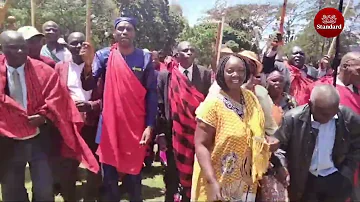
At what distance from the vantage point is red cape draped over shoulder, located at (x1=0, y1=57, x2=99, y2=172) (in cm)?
365

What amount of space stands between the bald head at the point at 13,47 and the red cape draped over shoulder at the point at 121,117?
32.6 inches

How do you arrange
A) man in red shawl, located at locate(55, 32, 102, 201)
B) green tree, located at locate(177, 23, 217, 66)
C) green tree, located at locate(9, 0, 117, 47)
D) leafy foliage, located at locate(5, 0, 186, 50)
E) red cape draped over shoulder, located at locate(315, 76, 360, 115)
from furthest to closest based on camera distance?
green tree, located at locate(177, 23, 217, 66) → leafy foliage, located at locate(5, 0, 186, 50) → green tree, located at locate(9, 0, 117, 47) → man in red shawl, located at locate(55, 32, 102, 201) → red cape draped over shoulder, located at locate(315, 76, 360, 115)

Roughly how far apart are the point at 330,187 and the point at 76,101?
7.81ft

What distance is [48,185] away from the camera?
3844 mm

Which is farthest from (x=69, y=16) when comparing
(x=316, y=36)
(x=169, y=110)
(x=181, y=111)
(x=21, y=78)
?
(x=21, y=78)

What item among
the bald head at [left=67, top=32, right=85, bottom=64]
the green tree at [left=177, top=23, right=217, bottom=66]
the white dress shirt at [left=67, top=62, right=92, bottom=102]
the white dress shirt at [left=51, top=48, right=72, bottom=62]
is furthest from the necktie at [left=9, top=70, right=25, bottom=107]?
the green tree at [left=177, top=23, right=217, bottom=66]

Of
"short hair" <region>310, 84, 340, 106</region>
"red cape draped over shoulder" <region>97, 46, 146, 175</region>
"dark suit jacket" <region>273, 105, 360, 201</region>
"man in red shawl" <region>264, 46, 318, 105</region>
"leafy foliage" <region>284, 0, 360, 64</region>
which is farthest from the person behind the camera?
"leafy foliage" <region>284, 0, 360, 64</region>

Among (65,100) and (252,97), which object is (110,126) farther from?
(252,97)

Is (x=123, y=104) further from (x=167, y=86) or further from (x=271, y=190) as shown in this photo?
(x=271, y=190)

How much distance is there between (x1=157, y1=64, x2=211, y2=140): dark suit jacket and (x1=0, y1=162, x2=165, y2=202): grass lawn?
1072 millimetres

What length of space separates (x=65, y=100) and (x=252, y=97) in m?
1.57

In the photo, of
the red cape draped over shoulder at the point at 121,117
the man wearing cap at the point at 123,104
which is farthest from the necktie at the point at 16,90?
the red cape draped over shoulder at the point at 121,117

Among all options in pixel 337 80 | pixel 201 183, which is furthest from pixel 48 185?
pixel 337 80

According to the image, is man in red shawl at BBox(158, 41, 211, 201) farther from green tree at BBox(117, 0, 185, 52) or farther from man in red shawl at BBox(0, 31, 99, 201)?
green tree at BBox(117, 0, 185, 52)
